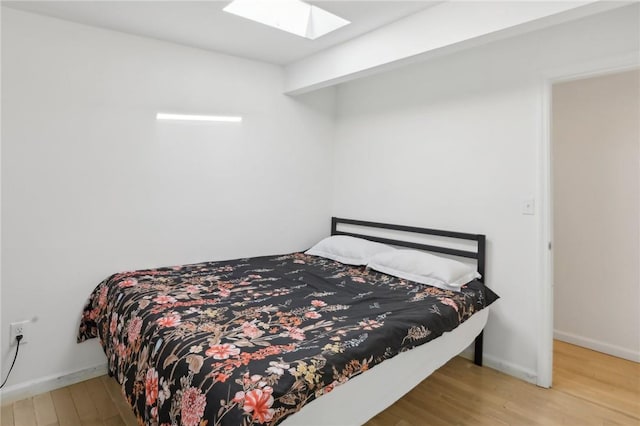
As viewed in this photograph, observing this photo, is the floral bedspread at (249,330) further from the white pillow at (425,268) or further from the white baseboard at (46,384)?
the white baseboard at (46,384)

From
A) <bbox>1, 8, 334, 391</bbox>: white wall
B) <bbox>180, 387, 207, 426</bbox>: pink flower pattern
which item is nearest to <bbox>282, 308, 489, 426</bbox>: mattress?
<bbox>180, 387, 207, 426</bbox>: pink flower pattern

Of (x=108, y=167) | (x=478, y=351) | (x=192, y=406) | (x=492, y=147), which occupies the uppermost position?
(x=492, y=147)

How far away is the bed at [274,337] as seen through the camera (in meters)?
1.27

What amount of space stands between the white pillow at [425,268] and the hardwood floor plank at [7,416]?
2.47m

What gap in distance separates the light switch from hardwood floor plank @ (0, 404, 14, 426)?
3.46m

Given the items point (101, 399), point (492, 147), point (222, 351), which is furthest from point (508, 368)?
point (101, 399)

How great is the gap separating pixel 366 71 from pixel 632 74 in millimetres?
2193

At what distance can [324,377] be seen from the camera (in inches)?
53.3

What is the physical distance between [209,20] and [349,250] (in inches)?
80.6

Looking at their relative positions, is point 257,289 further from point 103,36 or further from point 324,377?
point 103,36

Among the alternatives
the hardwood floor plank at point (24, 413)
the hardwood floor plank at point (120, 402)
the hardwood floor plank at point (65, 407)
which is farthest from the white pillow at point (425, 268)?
the hardwood floor plank at point (24, 413)

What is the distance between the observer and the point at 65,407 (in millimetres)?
2207

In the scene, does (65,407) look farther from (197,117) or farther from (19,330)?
(197,117)

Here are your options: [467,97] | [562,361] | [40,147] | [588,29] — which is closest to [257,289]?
[40,147]
